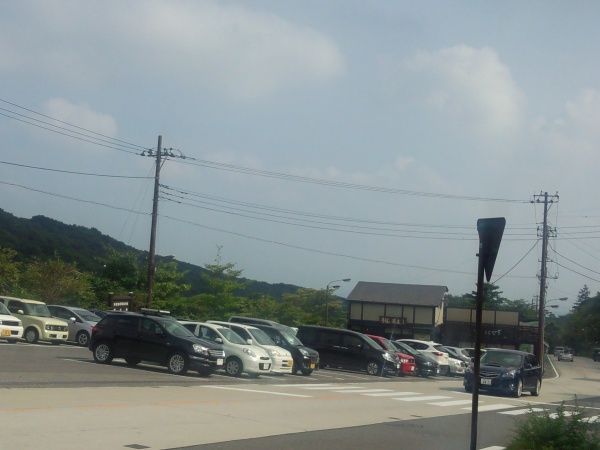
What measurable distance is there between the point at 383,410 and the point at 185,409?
529 cm

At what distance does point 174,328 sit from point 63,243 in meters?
59.9

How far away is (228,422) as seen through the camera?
42.3 feet

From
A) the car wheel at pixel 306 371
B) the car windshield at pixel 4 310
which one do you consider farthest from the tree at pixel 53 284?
the car wheel at pixel 306 371

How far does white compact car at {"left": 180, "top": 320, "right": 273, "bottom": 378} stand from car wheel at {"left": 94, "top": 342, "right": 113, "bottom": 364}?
3.01 m

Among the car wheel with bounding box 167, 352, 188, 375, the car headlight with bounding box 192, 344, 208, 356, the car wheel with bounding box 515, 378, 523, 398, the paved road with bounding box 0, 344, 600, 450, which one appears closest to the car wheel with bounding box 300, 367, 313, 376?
the paved road with bounding box 0, 344, 600, 450

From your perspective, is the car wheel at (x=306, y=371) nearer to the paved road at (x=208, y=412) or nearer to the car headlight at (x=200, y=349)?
the paved road at (x=208, y=412)

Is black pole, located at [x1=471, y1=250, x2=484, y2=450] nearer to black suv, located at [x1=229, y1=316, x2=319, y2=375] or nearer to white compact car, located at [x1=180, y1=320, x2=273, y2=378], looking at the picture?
white compact car, located at [x1=180, y1=320, x2=273, y2=378]

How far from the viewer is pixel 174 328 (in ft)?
74.2

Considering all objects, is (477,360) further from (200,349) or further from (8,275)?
(8,275)

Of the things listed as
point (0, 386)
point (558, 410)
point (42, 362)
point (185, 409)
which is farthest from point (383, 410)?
point (42, 362)

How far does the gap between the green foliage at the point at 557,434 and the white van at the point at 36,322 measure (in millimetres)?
22450

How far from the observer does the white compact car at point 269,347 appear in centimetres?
2498

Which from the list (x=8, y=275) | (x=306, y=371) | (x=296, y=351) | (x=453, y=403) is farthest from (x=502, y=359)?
(x=8, y=275)

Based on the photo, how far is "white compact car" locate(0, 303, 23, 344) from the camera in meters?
26.9
